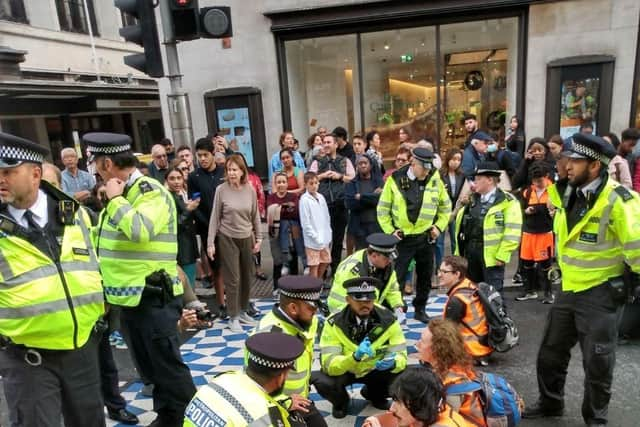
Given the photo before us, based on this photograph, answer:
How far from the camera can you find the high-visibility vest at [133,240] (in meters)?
2.97

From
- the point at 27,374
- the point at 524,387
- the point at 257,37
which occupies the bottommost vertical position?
the point at 524,387

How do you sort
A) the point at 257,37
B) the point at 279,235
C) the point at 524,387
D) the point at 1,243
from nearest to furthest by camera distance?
the point at 1,243 < the point at 524,387 < the point at 279,235 < the point at 257,37

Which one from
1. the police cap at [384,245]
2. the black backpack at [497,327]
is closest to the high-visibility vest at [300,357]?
the police cap at [384,245]

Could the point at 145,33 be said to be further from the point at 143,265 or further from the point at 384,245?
the point at 384,245

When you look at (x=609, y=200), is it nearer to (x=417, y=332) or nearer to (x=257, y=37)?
(x=417, y=332)

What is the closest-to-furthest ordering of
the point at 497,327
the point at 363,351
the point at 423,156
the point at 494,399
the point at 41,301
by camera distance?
the point at 41,301 → the point at 494,399 → the point at 363,351 → the point at 497,327 → the point at 423,156

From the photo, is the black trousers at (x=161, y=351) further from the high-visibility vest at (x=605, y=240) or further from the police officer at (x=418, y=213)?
the high-visibility vest at (x=605, y=240)

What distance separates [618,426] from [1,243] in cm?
407

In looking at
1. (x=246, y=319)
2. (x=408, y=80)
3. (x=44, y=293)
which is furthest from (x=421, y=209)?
(x=408, y=80)

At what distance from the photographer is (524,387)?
3857 mm

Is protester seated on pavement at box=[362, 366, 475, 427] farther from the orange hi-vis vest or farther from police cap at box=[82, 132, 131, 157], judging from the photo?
police cap at box=[82, 132, 131, 157]

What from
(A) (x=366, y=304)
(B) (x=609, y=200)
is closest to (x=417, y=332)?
(A) (x=366, y=304)

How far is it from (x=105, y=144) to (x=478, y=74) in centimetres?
862

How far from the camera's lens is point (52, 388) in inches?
96.3
